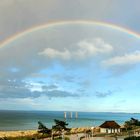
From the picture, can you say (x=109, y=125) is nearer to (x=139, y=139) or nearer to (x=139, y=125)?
(x=139, y=125)

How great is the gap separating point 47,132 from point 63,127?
256 centimetres

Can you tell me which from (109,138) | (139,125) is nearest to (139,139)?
(109,138)

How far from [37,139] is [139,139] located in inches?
613

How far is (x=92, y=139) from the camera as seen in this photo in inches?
2564

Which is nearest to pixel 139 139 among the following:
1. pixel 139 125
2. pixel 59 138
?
pixel 59 138

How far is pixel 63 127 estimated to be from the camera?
60.8 metres

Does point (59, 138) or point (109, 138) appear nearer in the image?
point (59, 138)

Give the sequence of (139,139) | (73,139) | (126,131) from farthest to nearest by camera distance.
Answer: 1. (126,131)
2. (73,139)
3. (139,139)

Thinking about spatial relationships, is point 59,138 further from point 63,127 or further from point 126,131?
point 126,131

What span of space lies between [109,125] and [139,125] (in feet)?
19.1

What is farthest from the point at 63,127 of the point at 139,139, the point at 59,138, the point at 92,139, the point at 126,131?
the point at 126,131

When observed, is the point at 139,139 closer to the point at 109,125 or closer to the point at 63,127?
the point at 63,127

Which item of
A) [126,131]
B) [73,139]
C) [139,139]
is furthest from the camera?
[126,131]

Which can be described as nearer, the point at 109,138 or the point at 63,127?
the point at 63,127
